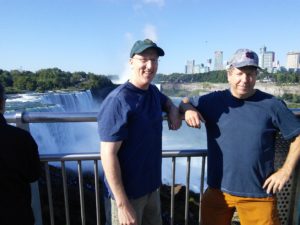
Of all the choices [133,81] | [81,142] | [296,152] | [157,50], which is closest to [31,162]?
[133,81]

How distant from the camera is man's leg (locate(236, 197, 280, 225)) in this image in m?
2.24

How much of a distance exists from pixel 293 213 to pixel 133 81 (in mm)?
2050

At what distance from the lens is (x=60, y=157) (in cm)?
241

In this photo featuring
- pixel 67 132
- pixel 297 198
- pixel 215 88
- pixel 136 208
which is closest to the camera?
pixel 136 208

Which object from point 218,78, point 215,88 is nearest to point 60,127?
point 215,88

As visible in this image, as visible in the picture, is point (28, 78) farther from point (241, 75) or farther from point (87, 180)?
point (241, 75)

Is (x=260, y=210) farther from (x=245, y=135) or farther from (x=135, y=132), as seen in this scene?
(x=135, y=132)

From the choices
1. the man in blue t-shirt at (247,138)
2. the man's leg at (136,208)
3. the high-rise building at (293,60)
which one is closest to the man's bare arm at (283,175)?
the man in blue t-shirt at (247,138)

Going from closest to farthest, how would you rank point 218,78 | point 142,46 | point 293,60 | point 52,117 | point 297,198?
1. point 142,46
2. point 52,117
3. point 297,198
4. point 218,78
5. point 293,60

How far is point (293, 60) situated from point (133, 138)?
18541 cm

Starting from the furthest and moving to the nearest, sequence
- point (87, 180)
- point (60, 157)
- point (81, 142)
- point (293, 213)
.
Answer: point (81, 142)
point (87, 180)
point (293, 213)
point (60, 157)

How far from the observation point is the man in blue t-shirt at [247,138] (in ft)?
7.21

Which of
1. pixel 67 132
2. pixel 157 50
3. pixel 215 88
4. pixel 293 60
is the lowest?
pixel 215 88

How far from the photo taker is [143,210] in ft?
7.62
